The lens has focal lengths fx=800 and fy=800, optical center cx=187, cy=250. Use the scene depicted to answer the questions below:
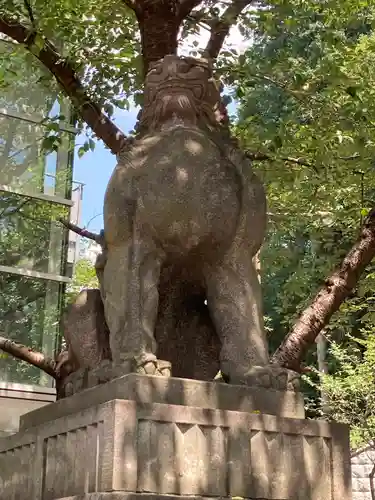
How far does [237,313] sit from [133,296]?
0.59m

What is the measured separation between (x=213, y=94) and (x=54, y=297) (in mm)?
11090

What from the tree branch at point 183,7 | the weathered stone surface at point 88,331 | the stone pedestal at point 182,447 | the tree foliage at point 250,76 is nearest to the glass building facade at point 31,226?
the tree foliage at point 250,76

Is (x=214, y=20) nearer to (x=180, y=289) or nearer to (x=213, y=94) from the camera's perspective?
(x=213, y=94)

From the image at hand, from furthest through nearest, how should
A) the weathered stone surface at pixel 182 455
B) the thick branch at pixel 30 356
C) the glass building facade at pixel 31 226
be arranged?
the glass building facade at pixel 31 226
the thick branch at pixel 30 356
the weathered stone surface at pixel 182 455

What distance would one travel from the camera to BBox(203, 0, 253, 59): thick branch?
7.34m

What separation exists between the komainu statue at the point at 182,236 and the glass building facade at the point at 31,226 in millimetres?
9233

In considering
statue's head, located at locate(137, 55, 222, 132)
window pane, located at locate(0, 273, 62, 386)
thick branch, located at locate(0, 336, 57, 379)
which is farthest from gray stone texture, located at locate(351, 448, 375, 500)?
statue's head, located at locate(137, 55, 222, 132)

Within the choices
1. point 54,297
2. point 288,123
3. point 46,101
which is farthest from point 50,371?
point 46,101

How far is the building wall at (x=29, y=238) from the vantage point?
14.4 m

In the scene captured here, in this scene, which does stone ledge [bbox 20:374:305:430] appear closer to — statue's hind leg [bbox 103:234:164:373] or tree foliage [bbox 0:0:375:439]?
statue's hind leg [bbox 103:234:164:373]

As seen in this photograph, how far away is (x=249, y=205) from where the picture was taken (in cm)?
455

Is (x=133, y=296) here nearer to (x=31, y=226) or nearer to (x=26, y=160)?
(x=31, y=226)

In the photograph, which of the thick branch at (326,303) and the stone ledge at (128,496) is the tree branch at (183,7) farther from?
A: the stone ledge at (128,496)

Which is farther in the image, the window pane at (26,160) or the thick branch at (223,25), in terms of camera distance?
the window pane at (26,160)
